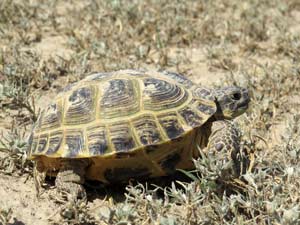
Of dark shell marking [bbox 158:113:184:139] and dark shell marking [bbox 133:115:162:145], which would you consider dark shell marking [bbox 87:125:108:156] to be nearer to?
dark shell marking [bbox 133:115:162:145]

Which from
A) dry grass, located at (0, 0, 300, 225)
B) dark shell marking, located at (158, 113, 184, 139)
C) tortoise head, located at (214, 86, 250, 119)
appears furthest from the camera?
tortoise head, located at (214, 86, 250, 119)

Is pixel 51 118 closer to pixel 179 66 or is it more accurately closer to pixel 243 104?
pixel 243 104

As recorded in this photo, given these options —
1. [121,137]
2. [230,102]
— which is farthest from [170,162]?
[230,102]

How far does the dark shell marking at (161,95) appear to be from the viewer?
3330mm

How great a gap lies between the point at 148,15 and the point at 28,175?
3012mm

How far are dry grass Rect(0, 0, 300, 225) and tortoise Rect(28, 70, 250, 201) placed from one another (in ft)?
0.61

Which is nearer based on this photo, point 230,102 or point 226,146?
point 226,146

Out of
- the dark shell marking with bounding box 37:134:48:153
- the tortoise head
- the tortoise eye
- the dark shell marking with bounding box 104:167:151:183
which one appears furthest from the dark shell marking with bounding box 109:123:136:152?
the tortoise eye

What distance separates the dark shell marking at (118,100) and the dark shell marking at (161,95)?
83 mm

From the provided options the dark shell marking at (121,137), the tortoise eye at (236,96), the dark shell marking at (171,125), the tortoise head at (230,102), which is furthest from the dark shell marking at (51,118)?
the tortoise eye at (236,96)

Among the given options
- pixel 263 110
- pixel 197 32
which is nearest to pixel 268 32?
pixel 197 32

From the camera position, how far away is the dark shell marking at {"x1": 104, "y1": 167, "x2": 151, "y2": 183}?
10.6 ft

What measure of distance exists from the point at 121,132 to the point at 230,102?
0.99m

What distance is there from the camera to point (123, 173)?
325cm
